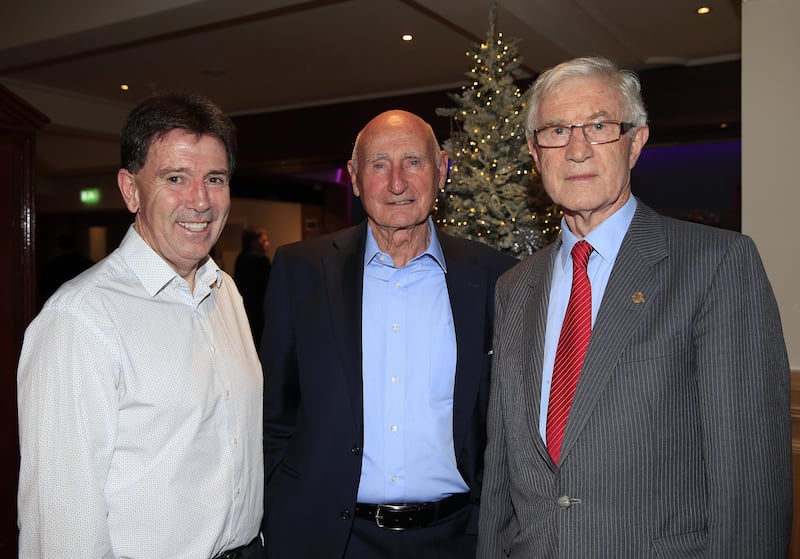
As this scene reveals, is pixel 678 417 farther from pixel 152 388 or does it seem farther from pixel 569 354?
pixel 152 388

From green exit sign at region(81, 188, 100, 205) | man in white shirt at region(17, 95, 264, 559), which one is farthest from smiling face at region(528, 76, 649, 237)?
green exit sign at region(81, 188, 100, 205)

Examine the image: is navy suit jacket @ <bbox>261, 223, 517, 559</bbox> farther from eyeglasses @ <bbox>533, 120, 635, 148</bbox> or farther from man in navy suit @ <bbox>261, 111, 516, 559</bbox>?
eyeglasses @ <bbox>533, 120, 635, 148</bbox>

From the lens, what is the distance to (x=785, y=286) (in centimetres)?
370

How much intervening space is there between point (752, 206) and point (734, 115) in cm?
370

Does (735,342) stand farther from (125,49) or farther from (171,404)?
(125,49)

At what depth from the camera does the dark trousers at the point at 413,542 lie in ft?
7.10

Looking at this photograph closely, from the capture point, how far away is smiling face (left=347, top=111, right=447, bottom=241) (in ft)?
7.74

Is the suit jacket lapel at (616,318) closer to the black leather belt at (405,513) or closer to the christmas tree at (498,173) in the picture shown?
the black leather belt at (405,513)

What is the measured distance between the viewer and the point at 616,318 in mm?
1591

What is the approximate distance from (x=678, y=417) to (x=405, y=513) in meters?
1.02

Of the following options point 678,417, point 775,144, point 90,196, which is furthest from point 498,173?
point 90,196

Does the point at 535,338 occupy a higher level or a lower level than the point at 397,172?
lower

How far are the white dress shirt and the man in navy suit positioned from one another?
365mm

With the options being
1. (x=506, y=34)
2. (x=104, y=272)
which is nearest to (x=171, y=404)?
(x=104, y=272)
